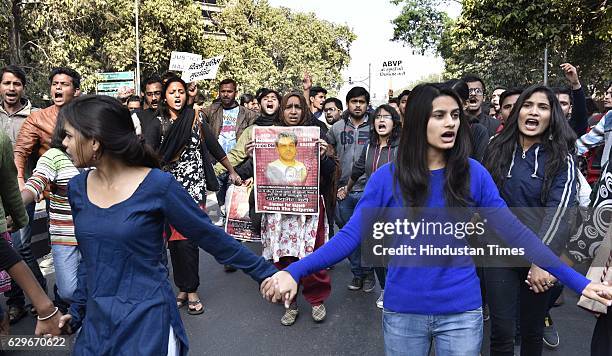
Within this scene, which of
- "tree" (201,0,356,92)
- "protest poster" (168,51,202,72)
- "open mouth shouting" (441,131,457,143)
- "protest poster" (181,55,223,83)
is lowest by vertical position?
"open mouth shouting" (441,131,457,143)

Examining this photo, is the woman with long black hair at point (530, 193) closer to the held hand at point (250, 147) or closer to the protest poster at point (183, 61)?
the held hand at point (250, 147)

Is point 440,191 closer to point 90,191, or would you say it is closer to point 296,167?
point 90,191

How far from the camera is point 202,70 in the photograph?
9.11 m

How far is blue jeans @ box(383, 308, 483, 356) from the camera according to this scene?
220 centimetres

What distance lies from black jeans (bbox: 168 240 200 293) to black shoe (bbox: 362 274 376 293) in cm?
165

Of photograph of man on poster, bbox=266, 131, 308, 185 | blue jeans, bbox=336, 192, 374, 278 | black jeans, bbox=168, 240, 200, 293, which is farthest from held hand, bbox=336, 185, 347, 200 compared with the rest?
black jeans, bbox=168, 240, 200, 293

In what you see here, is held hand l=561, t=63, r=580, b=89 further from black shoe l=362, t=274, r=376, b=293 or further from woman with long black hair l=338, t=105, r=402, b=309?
black shoe l=362, t=274, r=376, b=293

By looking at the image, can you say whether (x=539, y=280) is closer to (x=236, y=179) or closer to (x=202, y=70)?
(x=236, y=179)

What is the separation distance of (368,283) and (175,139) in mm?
2318

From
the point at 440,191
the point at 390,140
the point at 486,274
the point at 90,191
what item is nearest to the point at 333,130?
the point at 390,140

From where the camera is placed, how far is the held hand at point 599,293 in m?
2.10

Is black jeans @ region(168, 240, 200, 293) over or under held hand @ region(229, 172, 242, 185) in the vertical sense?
Answer: under

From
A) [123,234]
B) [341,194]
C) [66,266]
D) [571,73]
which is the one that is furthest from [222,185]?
[123,234]

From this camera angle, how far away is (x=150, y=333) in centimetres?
196
